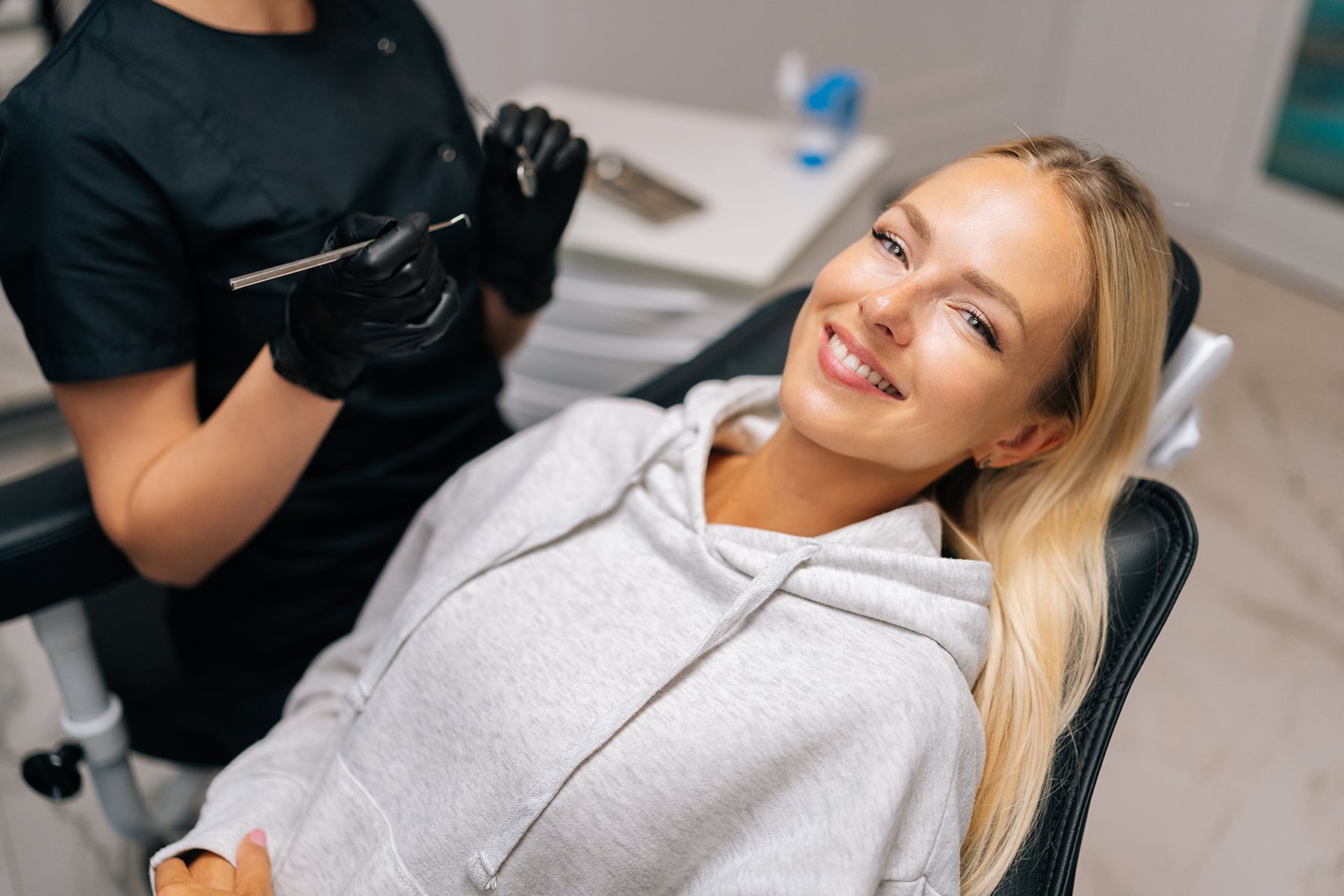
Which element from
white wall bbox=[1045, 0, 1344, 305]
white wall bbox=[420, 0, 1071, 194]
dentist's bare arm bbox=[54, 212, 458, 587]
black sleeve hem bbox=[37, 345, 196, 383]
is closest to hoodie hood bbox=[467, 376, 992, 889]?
dentist's bare arm bbox=[54, 212, 458, 587]

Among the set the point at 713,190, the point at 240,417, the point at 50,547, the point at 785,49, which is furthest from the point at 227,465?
the point at 785,49

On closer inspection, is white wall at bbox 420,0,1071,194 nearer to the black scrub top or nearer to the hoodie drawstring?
the black scrub top

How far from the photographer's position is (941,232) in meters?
0.82

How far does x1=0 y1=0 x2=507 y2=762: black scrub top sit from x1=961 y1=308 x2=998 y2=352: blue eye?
52cm

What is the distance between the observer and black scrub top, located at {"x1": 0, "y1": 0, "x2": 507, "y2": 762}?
0.85 meters

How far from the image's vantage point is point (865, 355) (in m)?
0.83

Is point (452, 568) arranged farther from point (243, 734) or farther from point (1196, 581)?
Result: point (1196, 581)

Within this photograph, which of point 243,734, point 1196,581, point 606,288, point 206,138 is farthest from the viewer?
point 1196,581

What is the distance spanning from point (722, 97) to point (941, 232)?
2.00m

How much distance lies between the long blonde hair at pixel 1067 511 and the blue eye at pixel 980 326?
2.8 inches

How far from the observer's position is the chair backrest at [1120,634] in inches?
31.4

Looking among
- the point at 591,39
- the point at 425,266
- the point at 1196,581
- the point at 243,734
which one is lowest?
the point at 1196,581

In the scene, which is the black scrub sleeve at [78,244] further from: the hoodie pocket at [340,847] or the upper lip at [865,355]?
the upper lip at [865,355]

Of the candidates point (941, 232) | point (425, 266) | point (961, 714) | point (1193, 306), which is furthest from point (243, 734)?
point (1193, 306)
